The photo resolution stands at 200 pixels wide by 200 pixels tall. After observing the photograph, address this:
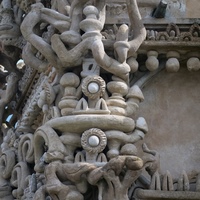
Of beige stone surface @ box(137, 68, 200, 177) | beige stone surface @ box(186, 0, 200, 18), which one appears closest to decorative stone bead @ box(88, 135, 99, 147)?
beige stone surface @ box(137, 68, 200, 177)

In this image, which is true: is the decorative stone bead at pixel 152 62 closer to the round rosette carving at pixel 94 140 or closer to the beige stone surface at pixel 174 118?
the beige stone surface at pixel 174 118

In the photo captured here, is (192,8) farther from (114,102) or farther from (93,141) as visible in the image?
(93,141)

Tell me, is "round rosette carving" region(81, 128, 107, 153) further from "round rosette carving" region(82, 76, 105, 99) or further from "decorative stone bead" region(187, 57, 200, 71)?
"decorative stone bead" region(187, 57, 200, 71)

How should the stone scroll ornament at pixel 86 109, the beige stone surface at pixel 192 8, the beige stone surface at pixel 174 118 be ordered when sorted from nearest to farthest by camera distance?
the stone scroll ornament at pixel 86 109, the beige stone surface at pixel 174 118, the beige stone surface at pixel 192 8

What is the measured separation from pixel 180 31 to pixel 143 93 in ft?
2.05

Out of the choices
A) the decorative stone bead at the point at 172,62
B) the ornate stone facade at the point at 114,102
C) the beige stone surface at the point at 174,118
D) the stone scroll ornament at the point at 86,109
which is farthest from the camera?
the decorative stone bead at the point at 172,62

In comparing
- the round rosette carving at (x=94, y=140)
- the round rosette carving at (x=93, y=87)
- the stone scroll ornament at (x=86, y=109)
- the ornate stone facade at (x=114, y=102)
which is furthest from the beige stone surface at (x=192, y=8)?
the round rosette carving at (x=94, y=140)

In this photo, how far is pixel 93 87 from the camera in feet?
21.8

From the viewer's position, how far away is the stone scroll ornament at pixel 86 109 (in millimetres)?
6328

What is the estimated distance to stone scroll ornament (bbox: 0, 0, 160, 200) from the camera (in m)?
6.33

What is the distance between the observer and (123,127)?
21.5 feet

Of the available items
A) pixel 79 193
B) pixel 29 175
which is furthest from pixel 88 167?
pixel 29 175

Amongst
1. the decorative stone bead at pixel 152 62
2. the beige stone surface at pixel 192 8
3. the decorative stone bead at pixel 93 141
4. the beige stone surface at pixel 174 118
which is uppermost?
the beige stone surface at pixel 192 8

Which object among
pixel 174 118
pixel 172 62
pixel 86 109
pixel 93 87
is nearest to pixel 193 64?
pixel 172 62
